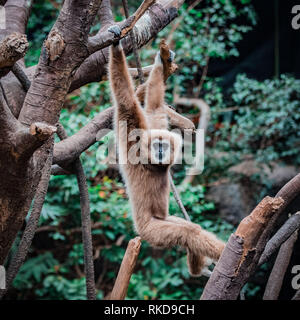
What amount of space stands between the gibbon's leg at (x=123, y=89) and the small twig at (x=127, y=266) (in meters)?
0.88

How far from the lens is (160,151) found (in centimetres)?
273

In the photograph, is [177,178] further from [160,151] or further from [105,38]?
[105,38]

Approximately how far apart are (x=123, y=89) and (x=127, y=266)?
1.10 meters

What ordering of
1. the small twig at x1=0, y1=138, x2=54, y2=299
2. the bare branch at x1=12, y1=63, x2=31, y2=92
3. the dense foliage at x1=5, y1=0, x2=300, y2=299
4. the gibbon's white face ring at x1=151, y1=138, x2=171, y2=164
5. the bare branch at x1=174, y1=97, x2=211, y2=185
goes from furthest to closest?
the bare branch at x1=174, y1=97, x2=211, y2=185
the dense foliage at x1=5, y1=0, x2=300, y2=299
the gibbon's white face ring at x1=151, y1=138, x2=171, y2=164
the small twig at x1=0, y1=138, x2=54, y2=299
the bare branch at x1=12, y1=63, x2=31, y2=92

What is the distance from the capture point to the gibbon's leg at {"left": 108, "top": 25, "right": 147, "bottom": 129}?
93.7 inches

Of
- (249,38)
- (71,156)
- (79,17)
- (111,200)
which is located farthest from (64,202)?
(249,38)

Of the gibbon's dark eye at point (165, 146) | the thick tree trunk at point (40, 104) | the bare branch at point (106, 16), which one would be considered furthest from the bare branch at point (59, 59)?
the bare branch at point (106, 16)

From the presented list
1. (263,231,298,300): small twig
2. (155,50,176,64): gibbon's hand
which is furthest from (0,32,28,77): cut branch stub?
(263,231,298,300): small twig

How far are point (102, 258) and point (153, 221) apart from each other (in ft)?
9.27

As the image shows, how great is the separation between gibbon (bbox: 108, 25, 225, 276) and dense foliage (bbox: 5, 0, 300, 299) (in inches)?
53.3

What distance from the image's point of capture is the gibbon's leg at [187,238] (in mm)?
2572

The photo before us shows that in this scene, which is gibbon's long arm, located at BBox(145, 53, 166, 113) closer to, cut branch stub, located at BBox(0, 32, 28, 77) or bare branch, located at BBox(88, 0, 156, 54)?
bare branch, located at BBox(88, 0, 156, 54)

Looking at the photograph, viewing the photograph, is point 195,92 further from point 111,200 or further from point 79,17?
point 79,17

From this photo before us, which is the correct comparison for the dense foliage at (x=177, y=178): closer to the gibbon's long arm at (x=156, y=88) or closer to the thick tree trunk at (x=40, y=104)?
the gibbon's long arm at (x=156, y=88)
